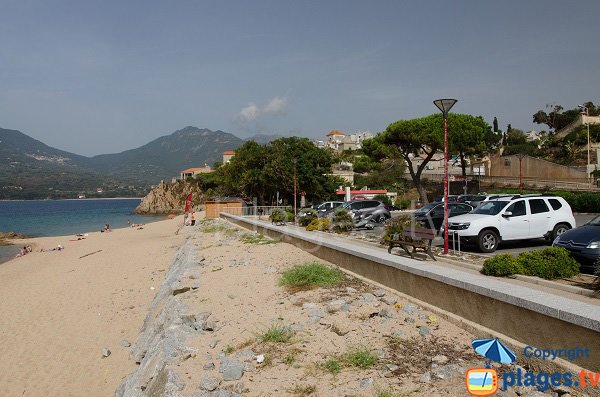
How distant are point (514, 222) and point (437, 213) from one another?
18.8 feet

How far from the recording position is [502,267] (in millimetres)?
8344

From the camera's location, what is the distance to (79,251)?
31109 millimetres

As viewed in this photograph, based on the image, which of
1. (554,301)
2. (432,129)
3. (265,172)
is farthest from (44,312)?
(432,129)

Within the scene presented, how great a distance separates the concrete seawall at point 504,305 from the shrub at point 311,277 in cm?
92

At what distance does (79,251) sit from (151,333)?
24.9m

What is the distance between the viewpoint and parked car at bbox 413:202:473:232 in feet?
56.7

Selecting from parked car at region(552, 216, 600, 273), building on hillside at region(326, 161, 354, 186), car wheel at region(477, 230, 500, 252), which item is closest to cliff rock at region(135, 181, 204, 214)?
building on hillside at region(326, 161, 354, 186)

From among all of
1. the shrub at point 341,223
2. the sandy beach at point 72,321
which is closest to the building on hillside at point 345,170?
the sandy beach at point 72,321

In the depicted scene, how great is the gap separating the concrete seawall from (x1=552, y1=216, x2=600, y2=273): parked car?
9.56ft

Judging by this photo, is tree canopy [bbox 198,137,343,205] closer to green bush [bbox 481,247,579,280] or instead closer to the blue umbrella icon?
green bush [bbox 481,247,579,280]

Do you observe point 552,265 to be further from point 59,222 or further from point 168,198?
point 168,198

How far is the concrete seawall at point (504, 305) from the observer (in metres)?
4.46

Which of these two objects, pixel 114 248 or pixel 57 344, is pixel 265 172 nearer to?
pixel 114 248

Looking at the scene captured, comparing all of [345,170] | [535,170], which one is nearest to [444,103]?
[535,170]
